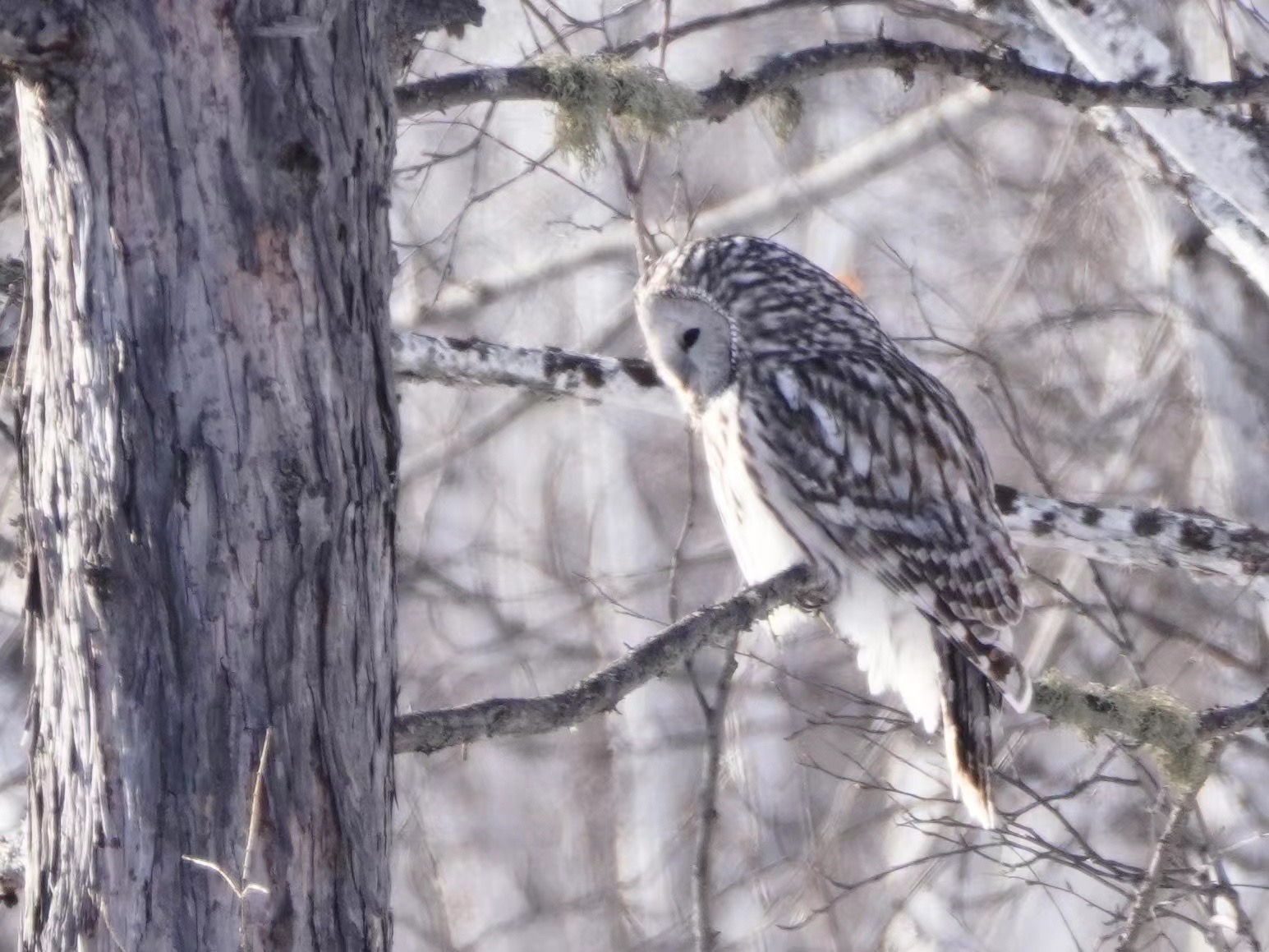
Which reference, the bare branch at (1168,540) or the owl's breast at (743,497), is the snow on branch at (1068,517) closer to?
the bare branch at (1168,540)

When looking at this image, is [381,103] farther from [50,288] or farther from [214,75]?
[50,288]

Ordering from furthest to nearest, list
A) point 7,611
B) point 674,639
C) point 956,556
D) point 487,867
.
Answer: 1. point 487,867
2. point 7,611
3. point 956,556
4. point 674,639

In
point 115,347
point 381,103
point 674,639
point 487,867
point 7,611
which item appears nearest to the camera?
point 115,347

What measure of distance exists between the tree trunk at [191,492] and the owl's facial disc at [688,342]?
201cm

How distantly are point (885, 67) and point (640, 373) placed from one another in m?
0.93

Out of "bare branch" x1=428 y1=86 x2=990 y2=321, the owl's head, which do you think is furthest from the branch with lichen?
"bare branch" x1=428 y1=86 x2=990 y2=321

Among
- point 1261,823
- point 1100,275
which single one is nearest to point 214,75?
point 1261,823

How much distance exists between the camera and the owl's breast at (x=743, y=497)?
4309 mm

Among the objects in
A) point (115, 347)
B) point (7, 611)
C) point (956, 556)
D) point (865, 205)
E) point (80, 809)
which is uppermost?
point (865, 205)

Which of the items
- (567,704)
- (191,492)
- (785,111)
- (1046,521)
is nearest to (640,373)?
(785,111)

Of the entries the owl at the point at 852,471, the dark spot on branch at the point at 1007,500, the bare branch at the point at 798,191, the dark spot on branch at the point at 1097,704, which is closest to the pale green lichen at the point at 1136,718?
the dark spot on branch at the point at 1097,704

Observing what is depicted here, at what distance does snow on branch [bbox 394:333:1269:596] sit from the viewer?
404 cm

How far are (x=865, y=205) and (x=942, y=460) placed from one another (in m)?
6.96

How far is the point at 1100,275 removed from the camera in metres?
9.46
